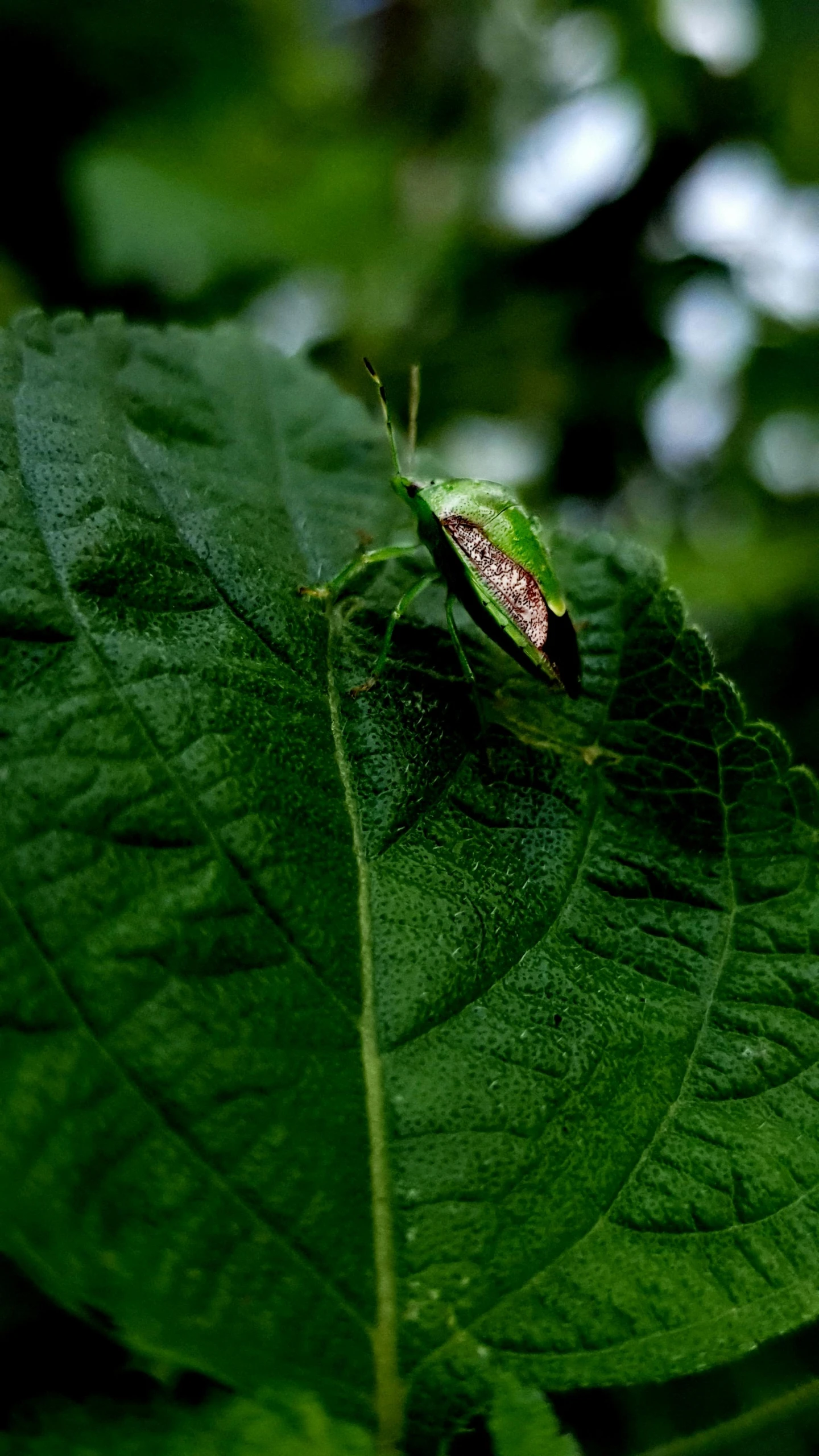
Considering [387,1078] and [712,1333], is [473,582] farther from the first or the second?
[712,1333]

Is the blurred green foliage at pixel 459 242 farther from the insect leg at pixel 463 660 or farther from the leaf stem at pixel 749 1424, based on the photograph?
the leaf stem at pixel 749 1424

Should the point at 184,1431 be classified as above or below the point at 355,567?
below

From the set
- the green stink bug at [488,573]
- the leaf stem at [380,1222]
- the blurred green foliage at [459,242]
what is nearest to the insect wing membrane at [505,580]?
the green stink bug at [488,573]

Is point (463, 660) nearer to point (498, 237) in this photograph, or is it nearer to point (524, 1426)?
point (524, 1426)

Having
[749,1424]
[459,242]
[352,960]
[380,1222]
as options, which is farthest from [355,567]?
[459,242]

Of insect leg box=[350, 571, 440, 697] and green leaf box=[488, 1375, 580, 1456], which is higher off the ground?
insect leg box=[350, 571, 440, 697]

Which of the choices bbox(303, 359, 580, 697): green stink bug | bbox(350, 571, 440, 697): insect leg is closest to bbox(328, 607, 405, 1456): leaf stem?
bbox(350, 571, 440, 697): insect leg

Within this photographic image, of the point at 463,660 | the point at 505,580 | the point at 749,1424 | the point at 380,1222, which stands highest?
the point at 505,580

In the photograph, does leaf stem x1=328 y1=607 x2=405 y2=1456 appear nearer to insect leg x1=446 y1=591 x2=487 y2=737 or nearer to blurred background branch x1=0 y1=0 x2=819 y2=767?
insect leg x1=446 y1=591 x2=487 y2=737
